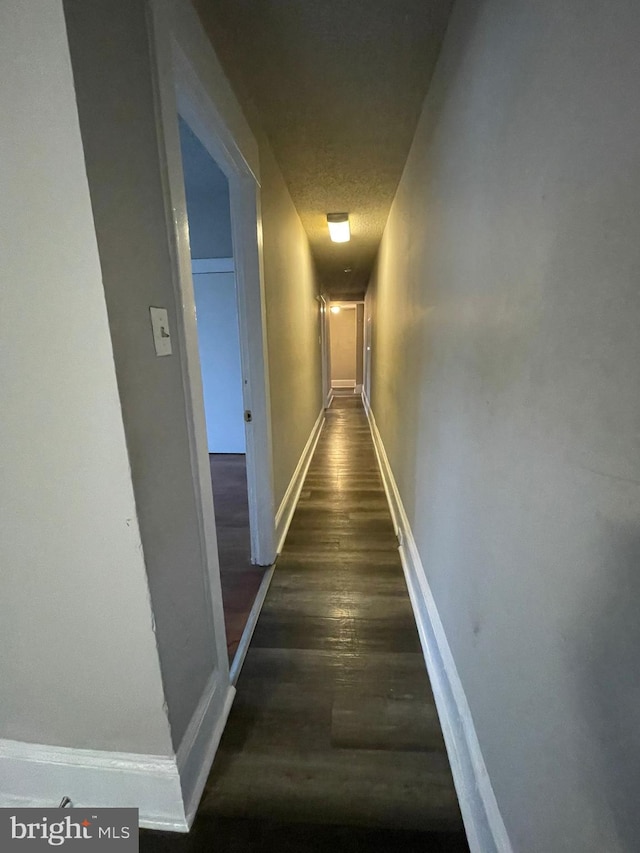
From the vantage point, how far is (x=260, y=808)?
98 centimetres

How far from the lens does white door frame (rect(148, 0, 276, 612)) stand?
90 cm

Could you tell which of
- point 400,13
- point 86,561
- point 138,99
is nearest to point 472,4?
point 400,13

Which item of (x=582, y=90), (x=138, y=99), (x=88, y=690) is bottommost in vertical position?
(x=88, y=690)

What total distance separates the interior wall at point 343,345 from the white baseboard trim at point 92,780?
9291 millimetres

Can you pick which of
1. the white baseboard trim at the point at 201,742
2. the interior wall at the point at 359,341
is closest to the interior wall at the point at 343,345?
the interior wall at the point at 359,341

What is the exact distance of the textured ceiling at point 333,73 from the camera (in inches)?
44.8

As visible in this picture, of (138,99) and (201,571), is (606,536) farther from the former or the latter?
(138,99)

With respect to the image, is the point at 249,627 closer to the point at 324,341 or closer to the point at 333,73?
the point at 333,73

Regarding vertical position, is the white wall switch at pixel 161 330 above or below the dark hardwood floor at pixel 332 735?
above

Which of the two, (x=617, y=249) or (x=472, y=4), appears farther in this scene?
(x=472, y=4)

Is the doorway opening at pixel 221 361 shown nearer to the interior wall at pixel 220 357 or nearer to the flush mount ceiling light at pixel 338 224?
the interior wall at pixel 220 357

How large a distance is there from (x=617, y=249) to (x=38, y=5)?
1.03 meters

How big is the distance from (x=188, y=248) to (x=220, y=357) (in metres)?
3.20

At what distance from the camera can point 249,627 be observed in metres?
1.59
